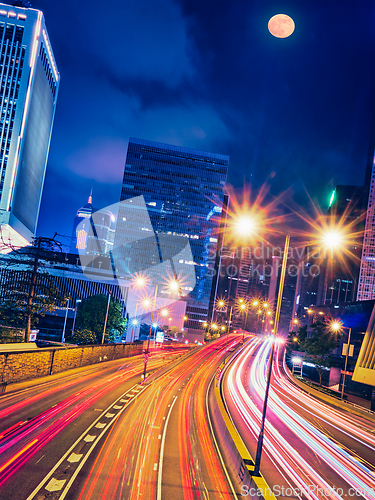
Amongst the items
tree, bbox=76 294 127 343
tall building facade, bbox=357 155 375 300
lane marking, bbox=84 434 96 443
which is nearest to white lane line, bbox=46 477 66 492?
lane marking, bbox=84 434 96 443

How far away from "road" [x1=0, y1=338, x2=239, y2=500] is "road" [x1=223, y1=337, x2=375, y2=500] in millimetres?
3057

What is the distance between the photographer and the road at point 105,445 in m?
11.7

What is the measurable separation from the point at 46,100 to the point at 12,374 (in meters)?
147

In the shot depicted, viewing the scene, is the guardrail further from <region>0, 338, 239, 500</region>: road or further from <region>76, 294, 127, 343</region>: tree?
<region>76, 294, 127, 343</region>: tree

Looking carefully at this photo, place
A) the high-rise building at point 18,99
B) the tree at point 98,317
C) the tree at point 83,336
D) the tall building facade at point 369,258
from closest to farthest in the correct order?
the tree at point 83,336
the tree at point 98,317
the high-rise building at point 18,99
the tall building facade at point 369,258

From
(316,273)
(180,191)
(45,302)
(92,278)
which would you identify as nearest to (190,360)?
(45,302)

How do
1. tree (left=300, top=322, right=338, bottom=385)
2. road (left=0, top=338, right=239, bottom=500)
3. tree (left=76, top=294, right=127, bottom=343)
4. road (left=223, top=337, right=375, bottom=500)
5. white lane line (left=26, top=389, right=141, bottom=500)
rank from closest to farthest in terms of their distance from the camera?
white lane line (left=26, top=389, right=141, bottom=500) → road (left=0, top=338, right=239, bottom=500) → road (left=223, top=337, right=375, bottom=500) → tree (left=300, top=322, right=338, bottom=385) → tree (left=76, top=294, right=127, bottom=343)

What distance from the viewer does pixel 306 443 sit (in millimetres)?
19109

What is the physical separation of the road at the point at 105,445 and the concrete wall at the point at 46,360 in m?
1.72

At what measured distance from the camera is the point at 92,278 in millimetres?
81875

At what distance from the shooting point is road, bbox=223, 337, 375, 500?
13.8 m

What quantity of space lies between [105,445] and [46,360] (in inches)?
647

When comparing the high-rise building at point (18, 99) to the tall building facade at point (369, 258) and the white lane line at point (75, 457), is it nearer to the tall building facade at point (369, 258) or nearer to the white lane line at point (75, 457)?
the white lane line at point (75, 457)

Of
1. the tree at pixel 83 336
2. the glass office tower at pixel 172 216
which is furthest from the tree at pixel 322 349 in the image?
the glass office tower at pixel 172 216
